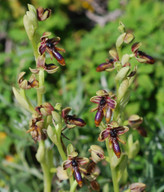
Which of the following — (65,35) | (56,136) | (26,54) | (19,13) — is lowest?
(56,136)

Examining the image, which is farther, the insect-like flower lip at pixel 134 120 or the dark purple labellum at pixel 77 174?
the insect-like flower lip at pixel 134 120

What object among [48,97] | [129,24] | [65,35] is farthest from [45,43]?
[65,35]

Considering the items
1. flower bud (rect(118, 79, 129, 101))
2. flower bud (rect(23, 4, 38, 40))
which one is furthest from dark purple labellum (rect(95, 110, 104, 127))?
flower bud (rect(23, 4, 38, 40))

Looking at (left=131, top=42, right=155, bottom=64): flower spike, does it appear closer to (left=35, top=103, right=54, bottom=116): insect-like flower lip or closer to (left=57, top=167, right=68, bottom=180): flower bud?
(left=35, top=103, right=54, bottom=116): insect-like flower lip

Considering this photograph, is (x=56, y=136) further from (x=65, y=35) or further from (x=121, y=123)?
(x=65, y=35)

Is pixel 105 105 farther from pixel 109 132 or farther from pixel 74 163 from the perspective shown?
pixel 74 163

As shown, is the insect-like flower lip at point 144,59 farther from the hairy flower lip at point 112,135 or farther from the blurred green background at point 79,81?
the blurred green background at point 79,81

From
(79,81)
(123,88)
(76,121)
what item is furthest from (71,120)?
(79,81)

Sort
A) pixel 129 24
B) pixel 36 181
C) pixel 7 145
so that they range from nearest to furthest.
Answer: pixel 36 181
pixel 7 145
pixel 129 24

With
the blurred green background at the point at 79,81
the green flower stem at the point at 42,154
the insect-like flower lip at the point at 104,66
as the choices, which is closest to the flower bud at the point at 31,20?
the green flower stem at the point at 42,154
